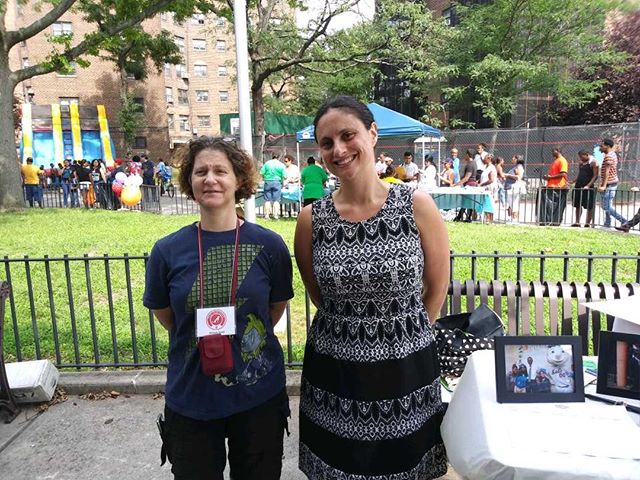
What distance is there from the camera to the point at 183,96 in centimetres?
5628

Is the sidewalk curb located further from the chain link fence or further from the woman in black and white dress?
the chain link fence

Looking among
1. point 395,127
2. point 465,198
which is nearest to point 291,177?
point 395,127

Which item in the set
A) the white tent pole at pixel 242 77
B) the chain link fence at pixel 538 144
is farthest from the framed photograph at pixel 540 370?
the chain link fence at pixel 538 144

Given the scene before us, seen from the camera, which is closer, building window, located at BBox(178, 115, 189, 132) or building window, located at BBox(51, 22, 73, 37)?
building window, located at BBox(51, 22, 73, 37)

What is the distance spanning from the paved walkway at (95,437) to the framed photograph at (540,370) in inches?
57.5

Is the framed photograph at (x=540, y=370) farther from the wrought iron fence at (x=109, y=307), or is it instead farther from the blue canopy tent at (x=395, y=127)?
the blue canopy tent at (x=395, y=127)

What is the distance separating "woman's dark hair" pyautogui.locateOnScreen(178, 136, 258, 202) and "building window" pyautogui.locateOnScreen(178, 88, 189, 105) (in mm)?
57019

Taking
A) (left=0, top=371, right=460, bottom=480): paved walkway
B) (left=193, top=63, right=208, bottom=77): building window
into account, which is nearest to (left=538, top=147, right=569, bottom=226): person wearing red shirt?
(left=0, top=371, right=460, bottom=480): paved walkway

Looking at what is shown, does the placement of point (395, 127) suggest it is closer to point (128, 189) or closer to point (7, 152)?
point (128, 189)

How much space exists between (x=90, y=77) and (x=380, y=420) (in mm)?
49172

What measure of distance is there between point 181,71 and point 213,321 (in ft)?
191

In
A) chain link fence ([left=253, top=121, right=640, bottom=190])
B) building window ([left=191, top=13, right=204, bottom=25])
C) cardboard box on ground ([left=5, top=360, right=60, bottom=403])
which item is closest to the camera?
cardboard box on ground ([left=5, top=360, right=60, bottom=403])

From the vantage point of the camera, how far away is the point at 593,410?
169 centimetres

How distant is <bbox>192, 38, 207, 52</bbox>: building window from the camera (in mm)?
57812
